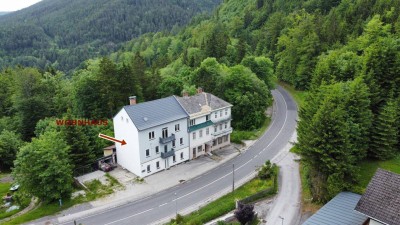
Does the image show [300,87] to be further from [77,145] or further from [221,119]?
[77,145]

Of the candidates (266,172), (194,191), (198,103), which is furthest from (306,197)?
(198,103)

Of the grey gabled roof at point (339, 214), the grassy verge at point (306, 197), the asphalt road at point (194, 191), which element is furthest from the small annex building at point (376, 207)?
the asphalt road at point (194, 191)

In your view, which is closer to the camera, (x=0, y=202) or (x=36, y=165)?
(x=36, y=165)

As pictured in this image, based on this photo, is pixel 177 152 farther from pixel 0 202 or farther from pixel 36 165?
pixel 0 202

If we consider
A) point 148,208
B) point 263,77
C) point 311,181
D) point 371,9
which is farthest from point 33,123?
point 371,9

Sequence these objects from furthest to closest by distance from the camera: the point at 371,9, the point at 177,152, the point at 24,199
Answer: the point at 371,9 < the point at 177,152 < the point at 24,199

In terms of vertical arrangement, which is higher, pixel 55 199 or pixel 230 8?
pixel 230 8

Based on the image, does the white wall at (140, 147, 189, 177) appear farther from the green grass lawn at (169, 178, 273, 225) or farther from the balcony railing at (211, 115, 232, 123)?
the green grass lawn at (169, 178, 273, 225)
